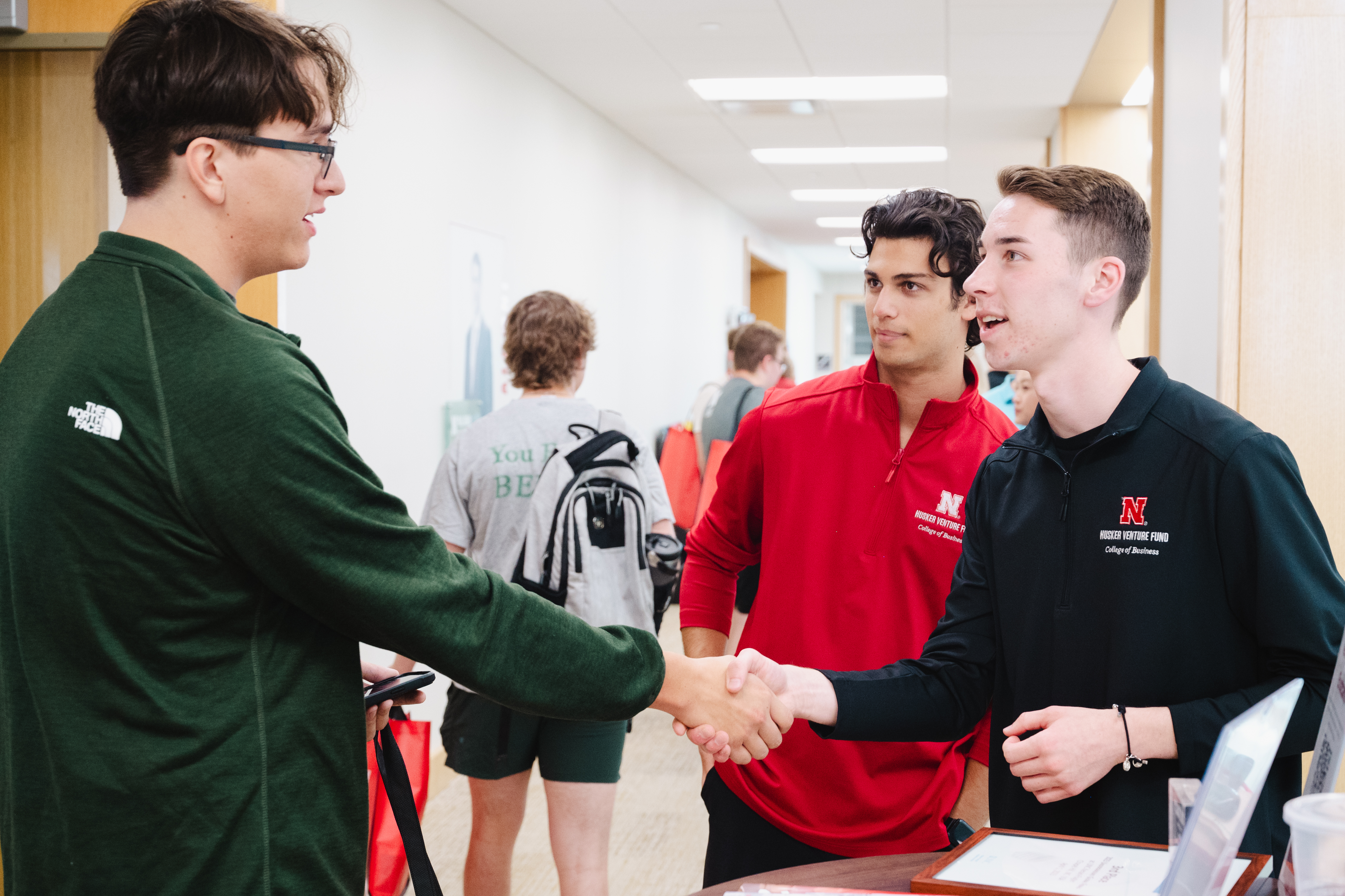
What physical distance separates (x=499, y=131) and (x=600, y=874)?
3.59 metres

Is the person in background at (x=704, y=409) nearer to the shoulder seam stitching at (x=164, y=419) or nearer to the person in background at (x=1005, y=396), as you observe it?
the person in background at (x=1005, y=396)

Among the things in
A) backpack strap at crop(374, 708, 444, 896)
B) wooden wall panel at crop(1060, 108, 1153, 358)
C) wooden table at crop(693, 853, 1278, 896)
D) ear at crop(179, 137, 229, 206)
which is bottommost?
wooden table at crop(693, 853, 1278, 896)

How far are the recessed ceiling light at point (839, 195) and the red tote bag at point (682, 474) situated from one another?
490 centimetres

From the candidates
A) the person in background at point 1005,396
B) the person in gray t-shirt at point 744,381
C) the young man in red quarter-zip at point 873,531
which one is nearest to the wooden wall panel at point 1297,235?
the young man in red quarter-zip at point 873,531

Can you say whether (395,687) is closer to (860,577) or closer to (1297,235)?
(860,577)

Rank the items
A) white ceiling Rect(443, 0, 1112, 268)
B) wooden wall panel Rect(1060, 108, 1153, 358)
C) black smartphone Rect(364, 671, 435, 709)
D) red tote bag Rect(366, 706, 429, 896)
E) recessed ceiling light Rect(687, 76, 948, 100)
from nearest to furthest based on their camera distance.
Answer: black smartphone Rect(364, 671, 435, 709)
red tote bag Rect(366, 706, 429, 896)
white ceiling Rect(443, 0, 1112, 268)
recessed ceiling light Rect(687, 76, 948, 100)
wooden wall panel Rect(1060, 108, 1153, 358)

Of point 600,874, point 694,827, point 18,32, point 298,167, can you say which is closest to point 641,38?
point 18,32

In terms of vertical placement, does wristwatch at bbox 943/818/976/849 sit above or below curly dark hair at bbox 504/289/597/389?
below

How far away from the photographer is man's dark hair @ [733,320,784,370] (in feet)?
19.9

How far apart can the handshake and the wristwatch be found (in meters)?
0.31

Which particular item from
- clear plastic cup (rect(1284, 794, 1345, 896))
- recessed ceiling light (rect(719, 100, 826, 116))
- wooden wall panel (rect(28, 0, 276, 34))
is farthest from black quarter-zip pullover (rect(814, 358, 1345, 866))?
recessed ceiling light (rect(719, 100, 826, 116))

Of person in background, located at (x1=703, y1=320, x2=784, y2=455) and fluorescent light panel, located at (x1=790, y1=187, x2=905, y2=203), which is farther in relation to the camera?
fluorescent light panel, located at (x1=790, y1=187, x2=905, y2=203)

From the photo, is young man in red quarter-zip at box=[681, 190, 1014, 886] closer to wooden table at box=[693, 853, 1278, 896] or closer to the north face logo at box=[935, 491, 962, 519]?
the north face logo at box=[935, 491, 962, 519]

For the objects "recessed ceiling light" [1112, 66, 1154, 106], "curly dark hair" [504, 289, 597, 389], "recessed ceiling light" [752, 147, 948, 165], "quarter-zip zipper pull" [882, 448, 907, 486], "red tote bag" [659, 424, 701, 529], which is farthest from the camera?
"recessed ceiling light" [752, 147, 948, 165]
